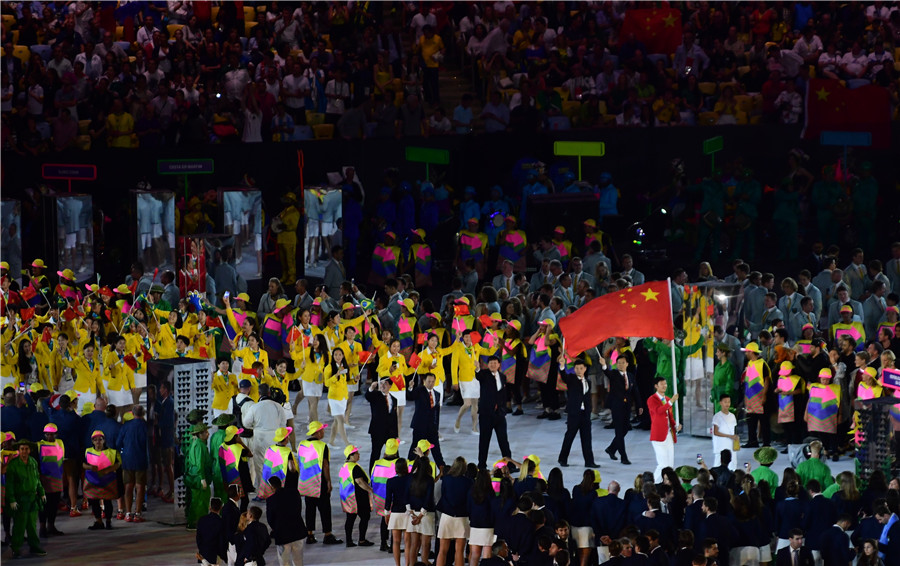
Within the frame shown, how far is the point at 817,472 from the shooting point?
18.2 m

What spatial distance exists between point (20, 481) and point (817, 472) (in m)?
8.35

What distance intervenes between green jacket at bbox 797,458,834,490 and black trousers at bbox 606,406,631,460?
3.72 m

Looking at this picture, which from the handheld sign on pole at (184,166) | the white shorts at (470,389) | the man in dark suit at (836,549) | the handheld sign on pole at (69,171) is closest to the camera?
the man in dark suit at (836,549)

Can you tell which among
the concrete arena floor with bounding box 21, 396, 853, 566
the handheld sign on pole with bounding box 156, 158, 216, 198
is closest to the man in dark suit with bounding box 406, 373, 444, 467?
the concrete arena floor with bounding box 21, 396, 853, 566

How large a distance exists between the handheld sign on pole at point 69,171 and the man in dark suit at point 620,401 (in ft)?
36.1

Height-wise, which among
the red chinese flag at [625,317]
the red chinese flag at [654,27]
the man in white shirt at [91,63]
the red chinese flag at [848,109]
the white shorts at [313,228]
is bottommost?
the red chinese flag at [625,317]

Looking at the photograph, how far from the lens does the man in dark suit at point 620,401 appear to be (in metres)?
21.6

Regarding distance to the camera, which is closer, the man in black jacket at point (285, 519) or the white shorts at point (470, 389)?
the man in black jacket at point (285, 519)

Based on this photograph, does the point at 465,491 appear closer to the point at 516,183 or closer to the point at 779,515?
the point at 779,515

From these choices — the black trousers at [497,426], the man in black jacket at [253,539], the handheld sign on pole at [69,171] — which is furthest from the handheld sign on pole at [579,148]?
the man in black jacket at [253,539]

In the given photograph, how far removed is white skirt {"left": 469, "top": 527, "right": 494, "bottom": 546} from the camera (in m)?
17.7

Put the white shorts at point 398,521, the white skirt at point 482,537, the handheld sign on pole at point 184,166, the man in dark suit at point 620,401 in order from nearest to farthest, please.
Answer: the white skirt at point 482,537 → the white shorts at point 398,521 → the man in dark suit at point 620,401 → the handheld sign on pole at point 184,166

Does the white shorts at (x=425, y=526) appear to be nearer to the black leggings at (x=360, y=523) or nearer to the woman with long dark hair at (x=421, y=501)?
the woman with long dark hair at (x=421, y=501)

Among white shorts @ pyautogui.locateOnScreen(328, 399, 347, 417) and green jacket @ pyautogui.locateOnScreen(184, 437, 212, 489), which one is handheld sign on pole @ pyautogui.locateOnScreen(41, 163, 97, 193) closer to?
white shorts @ pyautogui.locateOnScreen(328, 399, 347, 417)
